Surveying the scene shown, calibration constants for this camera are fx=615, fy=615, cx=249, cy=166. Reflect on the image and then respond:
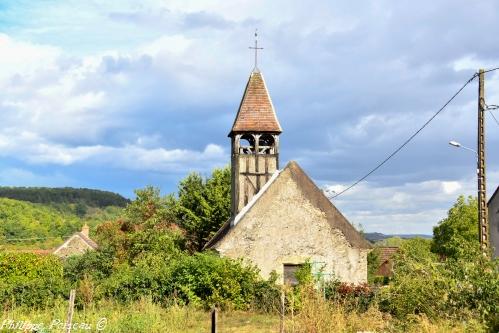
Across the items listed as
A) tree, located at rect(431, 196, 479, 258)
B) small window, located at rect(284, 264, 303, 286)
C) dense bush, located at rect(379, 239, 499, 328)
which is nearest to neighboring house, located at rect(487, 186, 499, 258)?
tree, located at rect(431, 196, 479, 258)

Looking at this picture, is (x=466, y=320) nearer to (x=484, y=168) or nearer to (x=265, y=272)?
(x=484, y=168)

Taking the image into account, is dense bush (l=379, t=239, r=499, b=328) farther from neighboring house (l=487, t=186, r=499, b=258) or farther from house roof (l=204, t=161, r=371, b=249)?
neighboring house (l=487, t=186, r=499, b=258)

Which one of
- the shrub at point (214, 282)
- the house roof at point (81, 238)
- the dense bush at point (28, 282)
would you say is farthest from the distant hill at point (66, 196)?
the shrub at point (214, 282)

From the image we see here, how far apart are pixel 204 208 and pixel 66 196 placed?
14808 centimetres

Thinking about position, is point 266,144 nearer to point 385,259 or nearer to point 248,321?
point 248,321

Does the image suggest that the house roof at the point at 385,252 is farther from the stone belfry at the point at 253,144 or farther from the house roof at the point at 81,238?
the stone belfry at the point at 253,144

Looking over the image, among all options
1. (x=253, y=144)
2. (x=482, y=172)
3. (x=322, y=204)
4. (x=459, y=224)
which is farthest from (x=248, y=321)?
(x=459, y=224)

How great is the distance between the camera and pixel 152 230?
37.9 metres

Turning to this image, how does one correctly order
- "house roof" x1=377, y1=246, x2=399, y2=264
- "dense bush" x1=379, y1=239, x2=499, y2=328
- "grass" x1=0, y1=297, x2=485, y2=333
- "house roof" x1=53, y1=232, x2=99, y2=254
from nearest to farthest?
"grass" x1=0, y1=297, x2=485, y2=333, "dense bush" x1=379, y1=239, x2=499, y2=328, "house roof" x1=377, y1=246, x2=399, y2=264, "house roof" x1=53, y1=232, x2=99, y2=254

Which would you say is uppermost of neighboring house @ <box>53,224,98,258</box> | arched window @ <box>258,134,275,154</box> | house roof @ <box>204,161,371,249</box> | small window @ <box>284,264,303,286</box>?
arched window @ <box>258,134,275,154</box>

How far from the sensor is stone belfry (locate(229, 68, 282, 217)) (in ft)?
94.9

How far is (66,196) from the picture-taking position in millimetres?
181000

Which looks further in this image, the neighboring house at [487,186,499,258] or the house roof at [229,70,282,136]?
the neighboring house at [487,186,499,258]

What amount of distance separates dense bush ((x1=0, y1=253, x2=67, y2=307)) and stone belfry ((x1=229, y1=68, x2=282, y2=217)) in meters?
9.34
